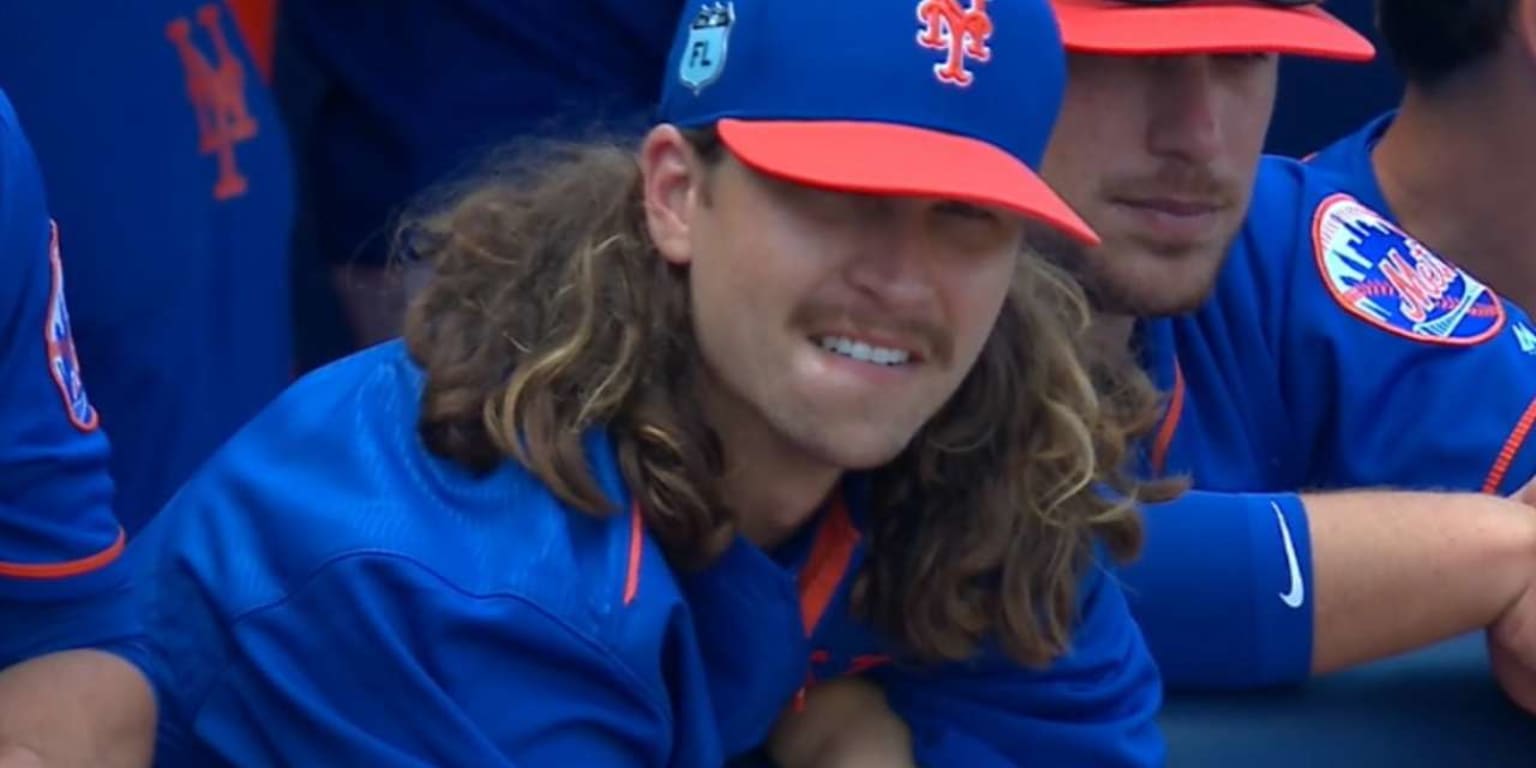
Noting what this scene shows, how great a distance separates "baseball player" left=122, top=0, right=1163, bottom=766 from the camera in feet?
4.54

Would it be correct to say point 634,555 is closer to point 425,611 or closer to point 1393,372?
point 425,611

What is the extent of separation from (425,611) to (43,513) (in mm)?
221

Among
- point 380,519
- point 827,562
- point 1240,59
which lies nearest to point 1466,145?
point 1240,59

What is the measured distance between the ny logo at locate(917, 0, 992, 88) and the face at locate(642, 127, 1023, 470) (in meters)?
0.07

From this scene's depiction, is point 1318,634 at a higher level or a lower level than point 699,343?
lower

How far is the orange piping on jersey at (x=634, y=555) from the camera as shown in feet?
4.60

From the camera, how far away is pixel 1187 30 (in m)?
1.79

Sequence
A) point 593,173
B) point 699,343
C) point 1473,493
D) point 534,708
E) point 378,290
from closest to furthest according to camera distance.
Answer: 1. point 534,708
2. point 699,343
3. point 593,173
4. point 1473,493
5. point 378,290

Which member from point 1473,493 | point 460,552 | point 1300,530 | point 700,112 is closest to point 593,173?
point 700,112

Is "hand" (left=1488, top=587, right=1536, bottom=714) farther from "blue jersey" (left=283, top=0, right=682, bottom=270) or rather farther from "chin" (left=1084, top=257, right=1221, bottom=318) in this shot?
"blue jersey" (left=283, top=0, right=682, bottom=270)

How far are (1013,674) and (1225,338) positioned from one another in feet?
1.54

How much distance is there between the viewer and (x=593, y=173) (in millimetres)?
1610

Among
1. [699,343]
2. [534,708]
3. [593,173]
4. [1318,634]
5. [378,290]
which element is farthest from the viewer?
[378,290]

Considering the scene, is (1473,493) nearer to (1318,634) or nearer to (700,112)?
(1318,634)
